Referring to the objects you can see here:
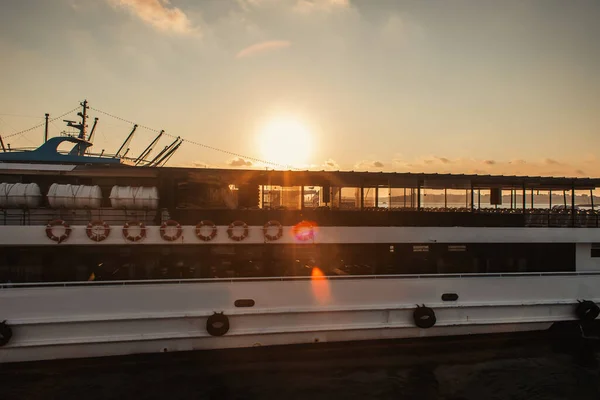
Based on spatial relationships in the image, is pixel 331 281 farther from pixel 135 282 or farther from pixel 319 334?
pixel 135 282

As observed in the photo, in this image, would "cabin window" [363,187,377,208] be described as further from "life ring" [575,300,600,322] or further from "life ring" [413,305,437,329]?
"life ring" [575,300,600,322]

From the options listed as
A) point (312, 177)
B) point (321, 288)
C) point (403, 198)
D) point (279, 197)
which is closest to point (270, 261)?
point (321, 288)

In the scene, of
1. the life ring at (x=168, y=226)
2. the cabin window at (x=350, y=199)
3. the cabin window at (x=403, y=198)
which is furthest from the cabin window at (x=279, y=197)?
the cabin window at (x=403, y=198)

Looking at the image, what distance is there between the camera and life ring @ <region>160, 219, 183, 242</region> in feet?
38.0

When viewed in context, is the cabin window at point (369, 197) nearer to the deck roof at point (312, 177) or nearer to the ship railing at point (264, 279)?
the deck roof at point (312, 177)

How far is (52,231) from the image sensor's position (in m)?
11.1

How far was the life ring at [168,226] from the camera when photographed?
11.6 m

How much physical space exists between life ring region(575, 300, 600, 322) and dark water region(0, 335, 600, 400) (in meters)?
1.02

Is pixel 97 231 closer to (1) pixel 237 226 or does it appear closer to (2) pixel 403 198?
(1) pixel 237 226

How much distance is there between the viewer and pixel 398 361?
11.2 meters

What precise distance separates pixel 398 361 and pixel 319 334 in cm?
253

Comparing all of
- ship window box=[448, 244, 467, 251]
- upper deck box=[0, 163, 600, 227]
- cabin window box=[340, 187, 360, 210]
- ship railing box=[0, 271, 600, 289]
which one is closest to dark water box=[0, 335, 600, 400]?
ship railing box=[0, 271, 600, 289]

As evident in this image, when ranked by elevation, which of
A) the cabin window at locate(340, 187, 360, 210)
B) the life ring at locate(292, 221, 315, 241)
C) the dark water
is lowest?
the dark water

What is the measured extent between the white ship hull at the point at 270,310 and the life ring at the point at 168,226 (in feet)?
4.80
